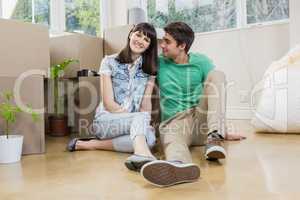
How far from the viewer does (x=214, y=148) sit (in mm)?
1467

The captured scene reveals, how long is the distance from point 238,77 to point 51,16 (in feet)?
6.80

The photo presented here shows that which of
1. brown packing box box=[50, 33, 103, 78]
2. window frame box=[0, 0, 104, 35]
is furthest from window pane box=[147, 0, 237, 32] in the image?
brown packing box box=[50, 33, 103, 78]

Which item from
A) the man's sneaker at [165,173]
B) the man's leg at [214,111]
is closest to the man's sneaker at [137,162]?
the man's sneaker at [165,173]

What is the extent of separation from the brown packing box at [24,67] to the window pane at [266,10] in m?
2.34

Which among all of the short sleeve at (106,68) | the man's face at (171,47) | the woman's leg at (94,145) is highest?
the man's face at (171,47)

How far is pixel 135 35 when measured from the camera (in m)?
1.88

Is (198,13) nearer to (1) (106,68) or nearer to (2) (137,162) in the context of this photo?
(1) (106,68)

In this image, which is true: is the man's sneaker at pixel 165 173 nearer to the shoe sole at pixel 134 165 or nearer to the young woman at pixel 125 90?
the shoe sole at pixel 134 165

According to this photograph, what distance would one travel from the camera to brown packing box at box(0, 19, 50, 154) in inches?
71.3

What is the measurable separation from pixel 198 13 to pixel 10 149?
9.09 feet

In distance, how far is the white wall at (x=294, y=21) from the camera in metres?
2.95

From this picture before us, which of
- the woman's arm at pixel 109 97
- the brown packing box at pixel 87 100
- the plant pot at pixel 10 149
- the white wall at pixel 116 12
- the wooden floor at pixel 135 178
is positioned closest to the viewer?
the wooden floor at pixel 135 178

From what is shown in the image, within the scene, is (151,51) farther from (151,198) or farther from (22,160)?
(151,198)

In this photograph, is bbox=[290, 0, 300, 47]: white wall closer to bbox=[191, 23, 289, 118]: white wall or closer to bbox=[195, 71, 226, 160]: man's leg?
bbox=[191, 23, 289, 118]: white wall
